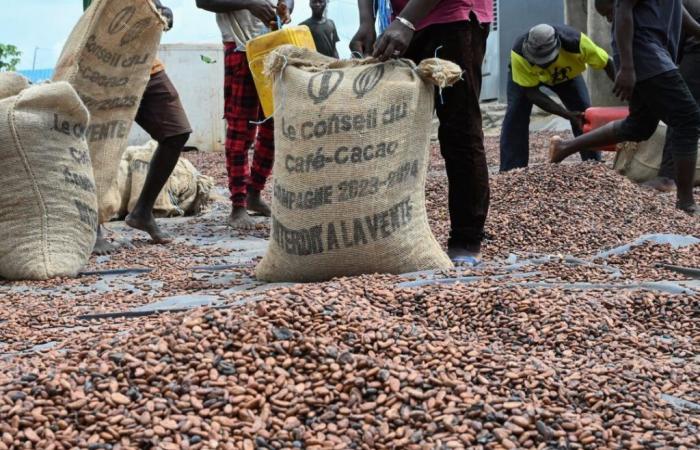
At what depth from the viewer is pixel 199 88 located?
43.4 ft

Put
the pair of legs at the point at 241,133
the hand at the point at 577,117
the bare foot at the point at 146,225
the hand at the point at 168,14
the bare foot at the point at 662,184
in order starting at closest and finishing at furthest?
the hand at the point at 168,14 < the bare foot at the point at 146,225 < the pair of legs at the point at 241,133 < the bare foot at the point at 662,184 < the hand at the point at 577,117

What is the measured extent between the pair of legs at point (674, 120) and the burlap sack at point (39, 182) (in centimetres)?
292

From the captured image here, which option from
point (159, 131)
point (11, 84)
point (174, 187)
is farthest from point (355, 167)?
point (174, 187)

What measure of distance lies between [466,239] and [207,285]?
994 mm

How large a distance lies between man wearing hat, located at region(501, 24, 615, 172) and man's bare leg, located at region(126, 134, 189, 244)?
278 centimetres

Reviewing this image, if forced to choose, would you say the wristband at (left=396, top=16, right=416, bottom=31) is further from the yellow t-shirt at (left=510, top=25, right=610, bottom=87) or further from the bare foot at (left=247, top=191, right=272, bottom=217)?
the yellow t-shirt at (left=510, top=25, right=610, bottom=87)

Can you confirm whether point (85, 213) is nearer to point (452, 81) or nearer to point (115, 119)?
point (115, 119)

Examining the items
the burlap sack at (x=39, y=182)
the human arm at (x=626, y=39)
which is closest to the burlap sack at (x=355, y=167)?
the burlap sack at (x=39, y=182)

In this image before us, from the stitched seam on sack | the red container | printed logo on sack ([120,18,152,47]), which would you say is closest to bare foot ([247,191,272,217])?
printed logo on sack ([120,18,152,47])

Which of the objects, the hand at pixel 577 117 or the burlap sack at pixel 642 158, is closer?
the burlap sack at pixel 642 158

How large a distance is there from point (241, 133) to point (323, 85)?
2047 millimetres

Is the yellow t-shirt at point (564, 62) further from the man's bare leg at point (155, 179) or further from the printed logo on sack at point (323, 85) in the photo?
the printed logo on sack at point (323, 85)

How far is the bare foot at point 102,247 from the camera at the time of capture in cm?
457

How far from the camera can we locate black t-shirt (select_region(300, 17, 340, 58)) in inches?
352
